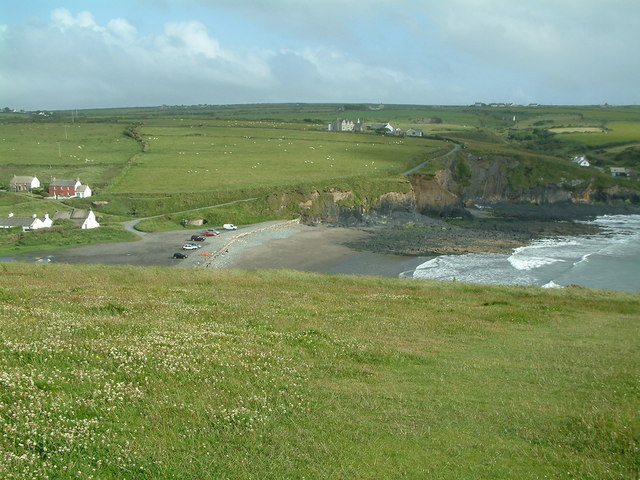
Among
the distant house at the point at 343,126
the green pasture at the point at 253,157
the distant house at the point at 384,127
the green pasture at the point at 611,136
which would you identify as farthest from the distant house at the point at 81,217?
the green pasture at the point at 611,136

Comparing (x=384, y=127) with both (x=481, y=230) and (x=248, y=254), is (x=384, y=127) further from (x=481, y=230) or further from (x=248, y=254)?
(x=248, y=254)

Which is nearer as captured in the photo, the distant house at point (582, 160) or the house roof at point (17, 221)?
the house roof at point (17, 221)

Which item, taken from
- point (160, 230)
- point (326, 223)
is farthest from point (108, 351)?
point (326, 223)

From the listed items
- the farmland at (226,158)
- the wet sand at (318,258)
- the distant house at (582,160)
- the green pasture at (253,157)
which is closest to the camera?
the wet sand at (318,258)

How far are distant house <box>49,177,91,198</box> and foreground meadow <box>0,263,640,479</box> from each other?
67271 millimetres

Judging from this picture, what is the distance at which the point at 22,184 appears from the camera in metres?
89.8

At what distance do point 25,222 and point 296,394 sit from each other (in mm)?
66938

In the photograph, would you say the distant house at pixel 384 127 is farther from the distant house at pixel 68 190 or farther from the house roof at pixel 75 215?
the house roof at pixel 75 215

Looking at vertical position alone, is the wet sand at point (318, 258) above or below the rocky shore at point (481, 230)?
above

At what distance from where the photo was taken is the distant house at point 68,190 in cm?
8569

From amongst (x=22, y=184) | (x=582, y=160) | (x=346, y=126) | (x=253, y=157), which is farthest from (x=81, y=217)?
(x=346, y=126)

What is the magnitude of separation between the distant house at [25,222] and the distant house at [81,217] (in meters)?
2.38

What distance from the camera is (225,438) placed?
10.8 meters

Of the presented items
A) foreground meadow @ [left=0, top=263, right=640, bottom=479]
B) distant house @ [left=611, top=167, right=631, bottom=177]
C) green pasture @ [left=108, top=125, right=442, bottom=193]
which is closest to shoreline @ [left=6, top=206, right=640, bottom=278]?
green pasture @ [left=108, top=125, right=442, bottom=193]
